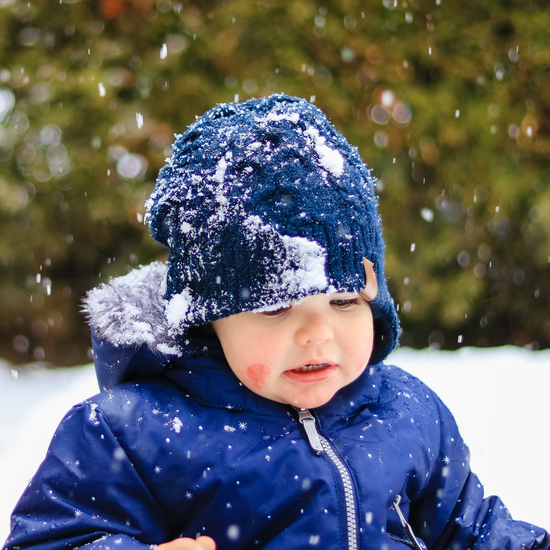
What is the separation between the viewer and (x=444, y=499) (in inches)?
55.1

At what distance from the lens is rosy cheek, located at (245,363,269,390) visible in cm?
114

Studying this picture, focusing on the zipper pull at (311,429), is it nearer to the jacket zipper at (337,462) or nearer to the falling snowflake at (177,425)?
the jacket zipper at (337,462)

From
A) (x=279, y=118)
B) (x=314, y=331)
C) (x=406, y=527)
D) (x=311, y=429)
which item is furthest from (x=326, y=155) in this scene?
(x=406, y=527)

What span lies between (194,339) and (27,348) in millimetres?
2782

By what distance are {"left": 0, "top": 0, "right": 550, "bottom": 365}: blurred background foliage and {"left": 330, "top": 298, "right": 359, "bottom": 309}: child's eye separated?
78.6 inches

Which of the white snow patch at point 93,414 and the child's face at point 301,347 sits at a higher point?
the child's face at point 301,347

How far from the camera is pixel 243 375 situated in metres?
1.18

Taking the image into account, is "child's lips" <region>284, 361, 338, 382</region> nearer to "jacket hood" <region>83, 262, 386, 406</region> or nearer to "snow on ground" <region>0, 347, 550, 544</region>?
"jacket hood" <region>83, 262, 386, 406</region>

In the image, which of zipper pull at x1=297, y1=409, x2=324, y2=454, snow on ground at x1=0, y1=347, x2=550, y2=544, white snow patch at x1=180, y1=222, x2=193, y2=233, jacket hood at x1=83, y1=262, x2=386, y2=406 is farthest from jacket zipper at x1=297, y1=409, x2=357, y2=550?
snow on ground at x1=0, y1=347, x2=550, y2=544

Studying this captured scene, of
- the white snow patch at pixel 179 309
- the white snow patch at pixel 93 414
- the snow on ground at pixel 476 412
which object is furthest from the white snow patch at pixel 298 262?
the snow on ground at pixel 476 412

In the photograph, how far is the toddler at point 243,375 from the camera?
3.52 feet

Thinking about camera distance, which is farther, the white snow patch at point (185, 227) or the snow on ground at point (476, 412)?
the snow on ground at point (476, 412)

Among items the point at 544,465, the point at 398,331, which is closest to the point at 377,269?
the point at 398,331

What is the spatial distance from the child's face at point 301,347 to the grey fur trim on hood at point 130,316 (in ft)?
0.46
